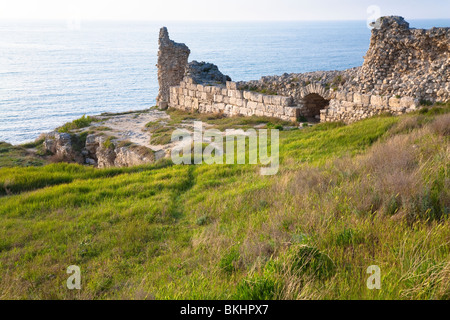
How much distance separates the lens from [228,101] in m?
19.7

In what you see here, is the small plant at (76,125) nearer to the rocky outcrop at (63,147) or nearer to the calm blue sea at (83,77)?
the rocky outcrop at (63,147)

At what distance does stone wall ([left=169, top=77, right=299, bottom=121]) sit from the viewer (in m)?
17.1

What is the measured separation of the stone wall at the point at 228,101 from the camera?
56.0 feet

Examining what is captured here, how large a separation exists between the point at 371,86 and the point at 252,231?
11.0 meters

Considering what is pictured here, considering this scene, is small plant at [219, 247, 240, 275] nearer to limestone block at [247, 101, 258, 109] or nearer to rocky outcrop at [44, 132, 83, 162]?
limestone block at [247, 101, 258, 109]

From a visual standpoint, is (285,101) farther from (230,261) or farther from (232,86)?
(230,261)

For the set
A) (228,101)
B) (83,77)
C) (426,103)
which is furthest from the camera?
(83,77)

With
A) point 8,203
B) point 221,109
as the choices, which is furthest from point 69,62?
point 8,203

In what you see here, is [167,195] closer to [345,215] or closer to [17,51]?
[345,215]

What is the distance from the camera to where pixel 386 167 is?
6.46 metres

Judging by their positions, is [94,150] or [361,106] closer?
[361,106]

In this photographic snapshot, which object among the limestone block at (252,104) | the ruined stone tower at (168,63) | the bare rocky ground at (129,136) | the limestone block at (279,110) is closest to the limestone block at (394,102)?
the bare rocky ground at (129,136)

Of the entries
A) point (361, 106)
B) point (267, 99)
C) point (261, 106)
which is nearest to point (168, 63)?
point (261, 106)
